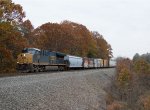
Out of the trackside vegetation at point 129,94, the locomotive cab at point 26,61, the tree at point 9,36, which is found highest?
the tree at point 9,36

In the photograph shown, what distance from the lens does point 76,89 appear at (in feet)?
107

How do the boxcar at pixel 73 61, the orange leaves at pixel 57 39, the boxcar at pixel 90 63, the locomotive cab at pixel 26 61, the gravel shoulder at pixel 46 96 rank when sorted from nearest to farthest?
1. the gravel shoulder at pixel 46 96
2. the locomotive cab at pixel 26 61
3. the boxcar at pixel 73 61
4. the boxcar at pixel 90 63
5. the orange leaves at pixel 57 39

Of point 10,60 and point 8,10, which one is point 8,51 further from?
point 8,10

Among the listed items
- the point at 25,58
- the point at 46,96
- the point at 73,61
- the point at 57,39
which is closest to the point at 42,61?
the point at 25,58

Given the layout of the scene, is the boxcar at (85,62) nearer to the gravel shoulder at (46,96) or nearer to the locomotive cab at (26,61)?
the locomotive cab at (26,61)

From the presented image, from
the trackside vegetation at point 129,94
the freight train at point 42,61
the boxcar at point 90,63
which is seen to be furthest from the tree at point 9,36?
the boxcar at point 90,63

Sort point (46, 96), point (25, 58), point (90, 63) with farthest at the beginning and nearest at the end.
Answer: point (90, 63), point (25, 58), point (46, 96)

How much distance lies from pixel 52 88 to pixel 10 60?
21871 mm

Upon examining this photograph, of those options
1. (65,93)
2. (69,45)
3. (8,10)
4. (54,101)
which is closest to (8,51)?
(8,10)

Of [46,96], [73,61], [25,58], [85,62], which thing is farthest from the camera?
[85,62]

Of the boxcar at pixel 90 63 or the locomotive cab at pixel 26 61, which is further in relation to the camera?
the boxcar at pixel 90 63

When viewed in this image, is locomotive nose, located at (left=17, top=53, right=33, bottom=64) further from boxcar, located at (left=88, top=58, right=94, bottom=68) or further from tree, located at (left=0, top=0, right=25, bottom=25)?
boxcar, located at (left=88, top=58, right=94, bottom=68)

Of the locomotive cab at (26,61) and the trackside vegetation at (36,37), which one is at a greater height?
the trackside vegetation at (36,37)

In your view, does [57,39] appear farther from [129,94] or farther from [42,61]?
[129,94]
